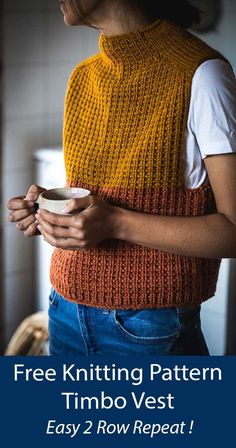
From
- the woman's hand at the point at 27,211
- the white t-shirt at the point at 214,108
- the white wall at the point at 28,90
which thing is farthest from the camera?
the white wall at the point at 28,90

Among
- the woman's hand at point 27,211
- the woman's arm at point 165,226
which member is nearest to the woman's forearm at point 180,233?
the woman's arm at point 165,226

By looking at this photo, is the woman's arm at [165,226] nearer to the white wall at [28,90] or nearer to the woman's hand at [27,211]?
the woman's hand at [27,211]

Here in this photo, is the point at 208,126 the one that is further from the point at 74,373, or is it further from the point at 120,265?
the point at 74,373

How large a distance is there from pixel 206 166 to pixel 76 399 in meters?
0.38

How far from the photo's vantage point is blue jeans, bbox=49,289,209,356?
0.85m

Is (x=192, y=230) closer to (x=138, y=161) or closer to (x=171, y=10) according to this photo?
(x=138, y=161)

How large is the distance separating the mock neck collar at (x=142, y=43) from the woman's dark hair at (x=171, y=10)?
0.04ft

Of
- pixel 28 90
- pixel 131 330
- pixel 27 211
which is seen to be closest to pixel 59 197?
pixel 27 211

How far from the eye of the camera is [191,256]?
822 mm

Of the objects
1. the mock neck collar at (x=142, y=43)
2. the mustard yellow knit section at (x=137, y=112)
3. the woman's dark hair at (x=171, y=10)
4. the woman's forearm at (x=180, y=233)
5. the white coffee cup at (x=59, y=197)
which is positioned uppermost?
the woman's dark hair at (x=171, y=10)

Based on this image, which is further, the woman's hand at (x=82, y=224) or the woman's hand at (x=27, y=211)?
the woman's hand at (x=27, y=211)

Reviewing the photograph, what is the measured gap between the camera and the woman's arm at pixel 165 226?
766 millimetres

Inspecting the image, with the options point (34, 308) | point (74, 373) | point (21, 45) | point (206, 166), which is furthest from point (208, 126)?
point (34, 308)

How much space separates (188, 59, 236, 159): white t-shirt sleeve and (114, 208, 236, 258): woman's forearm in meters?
0.08
